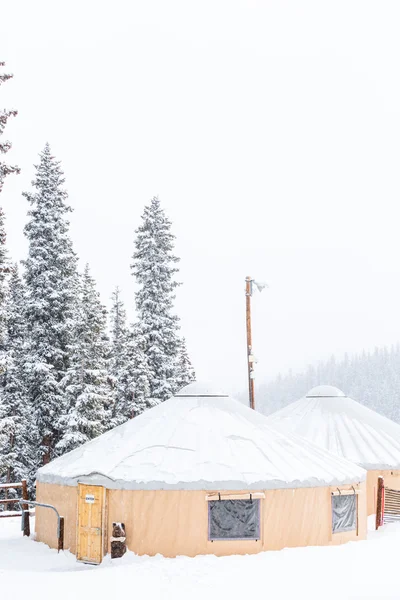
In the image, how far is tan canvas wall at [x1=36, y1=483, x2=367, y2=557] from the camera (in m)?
13.0

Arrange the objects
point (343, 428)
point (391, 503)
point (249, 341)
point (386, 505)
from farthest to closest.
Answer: point (249, 341), point (343, 428), point (391, 503), point (386, 505)

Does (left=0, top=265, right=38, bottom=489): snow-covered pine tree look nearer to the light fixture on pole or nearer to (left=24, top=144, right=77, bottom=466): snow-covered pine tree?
(left=24, top=144, right=77, bottom=466): snow-covered pine tree

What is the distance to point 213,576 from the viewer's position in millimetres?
11531

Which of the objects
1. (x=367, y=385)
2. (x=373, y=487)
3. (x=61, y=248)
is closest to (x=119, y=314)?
(x=61, y=248)

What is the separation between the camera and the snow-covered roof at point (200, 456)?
43.4 ft

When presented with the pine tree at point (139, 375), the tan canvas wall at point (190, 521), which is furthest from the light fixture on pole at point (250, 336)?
the tan canvas wall at point (190, 521)

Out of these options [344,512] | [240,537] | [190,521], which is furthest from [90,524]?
[344,512]

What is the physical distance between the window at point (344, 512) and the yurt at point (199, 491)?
2cm

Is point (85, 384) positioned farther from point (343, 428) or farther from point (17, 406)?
point (343, 428)

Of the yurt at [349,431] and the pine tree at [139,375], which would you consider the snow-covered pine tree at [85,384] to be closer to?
the pine tree at [139,375]

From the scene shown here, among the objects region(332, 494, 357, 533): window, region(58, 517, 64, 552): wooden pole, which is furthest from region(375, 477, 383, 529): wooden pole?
region(58, 517, 64, 552): wooden pole

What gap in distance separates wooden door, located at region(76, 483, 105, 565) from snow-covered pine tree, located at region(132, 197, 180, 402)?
13.6 metres

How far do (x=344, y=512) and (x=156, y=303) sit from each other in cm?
1497

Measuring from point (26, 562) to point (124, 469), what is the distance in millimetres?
2423
